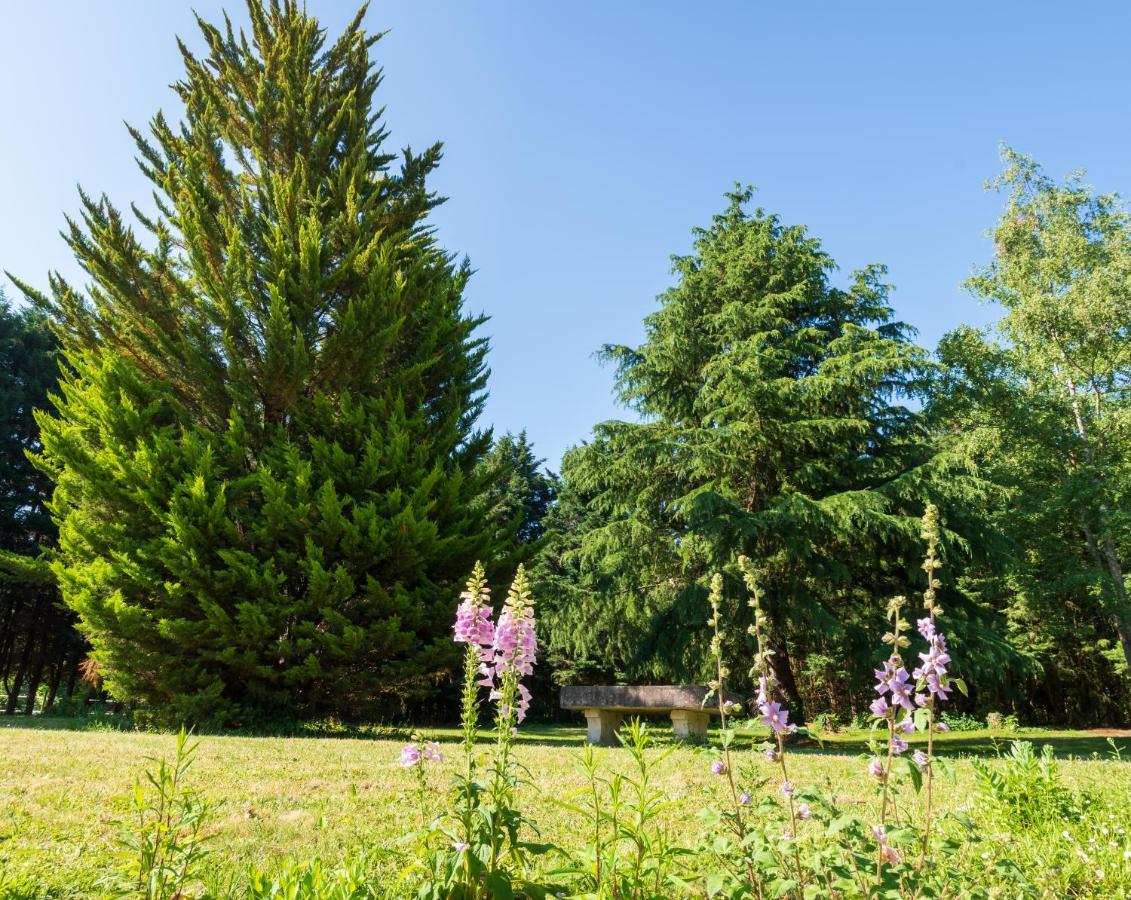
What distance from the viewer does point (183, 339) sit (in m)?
10.1

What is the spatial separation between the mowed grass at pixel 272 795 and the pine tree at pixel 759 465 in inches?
180

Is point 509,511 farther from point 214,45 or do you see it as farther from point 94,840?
point 94,840

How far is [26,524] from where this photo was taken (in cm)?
1894

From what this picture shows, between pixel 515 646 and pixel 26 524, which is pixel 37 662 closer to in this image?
pixel 26 524

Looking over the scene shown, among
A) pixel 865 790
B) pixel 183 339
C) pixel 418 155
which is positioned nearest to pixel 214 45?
pixel 418 155

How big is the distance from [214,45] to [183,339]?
668cm

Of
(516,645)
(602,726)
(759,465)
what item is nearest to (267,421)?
(602,726)

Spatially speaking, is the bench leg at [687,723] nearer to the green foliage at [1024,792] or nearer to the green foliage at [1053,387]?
the green foliage at [1024,792]

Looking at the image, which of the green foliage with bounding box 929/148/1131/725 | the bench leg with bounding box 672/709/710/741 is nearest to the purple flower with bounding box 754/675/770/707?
the bench leg with bounding box 672/709/710/741

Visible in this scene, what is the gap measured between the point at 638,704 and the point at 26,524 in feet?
65.0

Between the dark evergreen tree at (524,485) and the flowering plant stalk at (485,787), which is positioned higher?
the dark evergreen tree at (524,485)

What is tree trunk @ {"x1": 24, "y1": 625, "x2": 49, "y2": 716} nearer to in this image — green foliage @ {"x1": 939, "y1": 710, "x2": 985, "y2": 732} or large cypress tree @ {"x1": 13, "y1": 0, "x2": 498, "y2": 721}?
large cypress tree @ {"x1": 13, "y1": 0, "x2": 498, "y2": 721}

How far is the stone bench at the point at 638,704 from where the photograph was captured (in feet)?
26.4

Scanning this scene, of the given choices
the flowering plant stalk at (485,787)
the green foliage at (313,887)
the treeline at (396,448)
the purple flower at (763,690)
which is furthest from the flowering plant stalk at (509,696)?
the treeline at (396,448)
